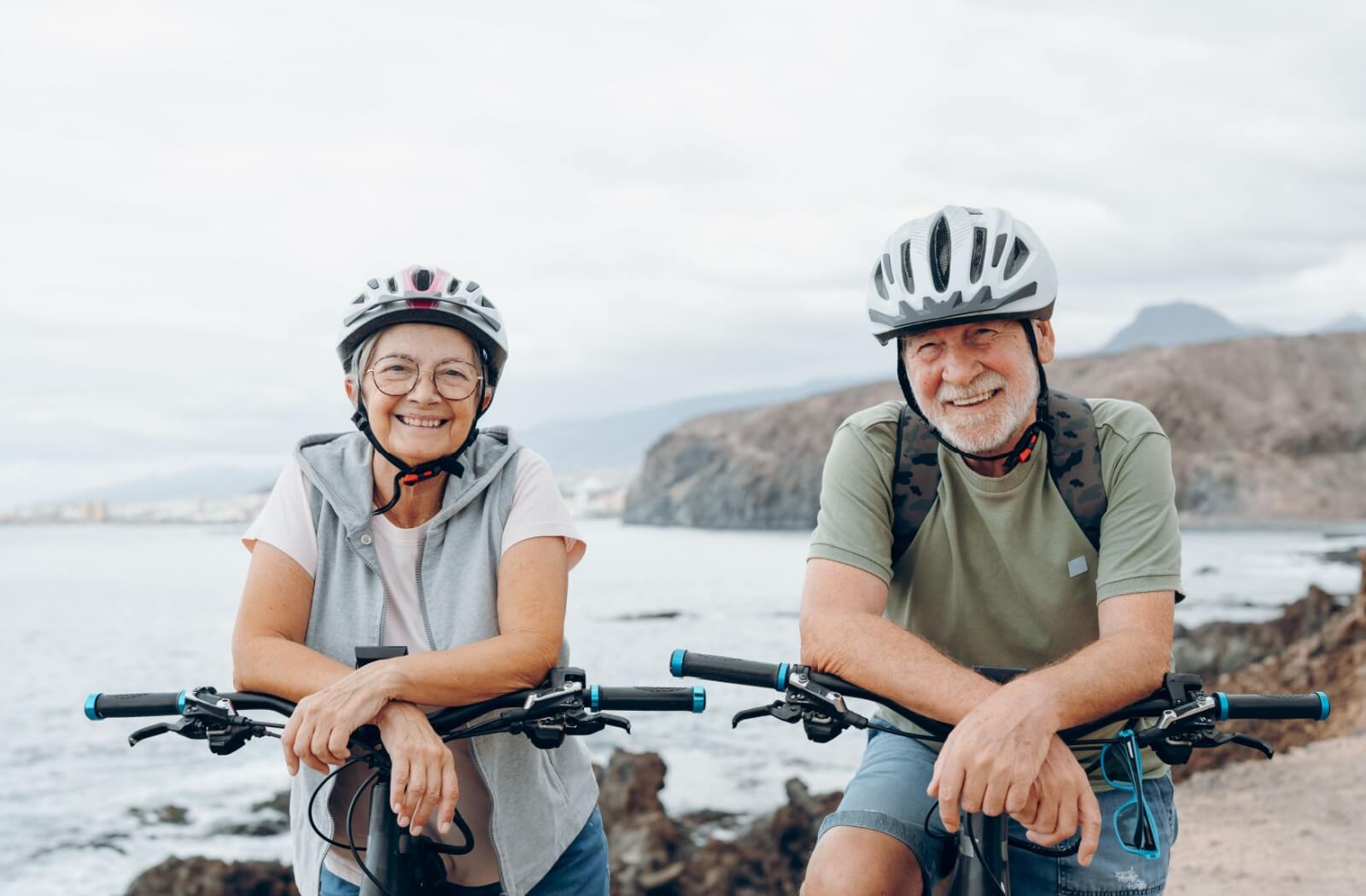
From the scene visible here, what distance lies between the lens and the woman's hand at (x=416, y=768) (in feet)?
9.75

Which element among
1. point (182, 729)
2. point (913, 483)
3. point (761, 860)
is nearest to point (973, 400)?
point (913, 483)

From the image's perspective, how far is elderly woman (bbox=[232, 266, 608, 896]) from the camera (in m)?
3.44

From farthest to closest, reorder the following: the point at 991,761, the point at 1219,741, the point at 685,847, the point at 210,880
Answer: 1. the point at 685,847
2. the point at 210,880
3. the point at 1219,741
4. the point at 991,761

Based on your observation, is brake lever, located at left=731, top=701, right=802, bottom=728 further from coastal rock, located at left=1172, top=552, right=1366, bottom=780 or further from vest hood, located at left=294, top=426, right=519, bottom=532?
coastal rock, located at left=1172, top=552, right=1366, bottom=780

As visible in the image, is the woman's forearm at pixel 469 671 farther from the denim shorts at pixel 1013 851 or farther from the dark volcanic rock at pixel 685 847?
the dark volcanic rock at pixel 685 847

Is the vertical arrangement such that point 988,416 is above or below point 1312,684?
above

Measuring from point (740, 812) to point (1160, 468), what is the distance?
11.8 meters

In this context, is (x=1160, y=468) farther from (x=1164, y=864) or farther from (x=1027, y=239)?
(x=1164, y=864)

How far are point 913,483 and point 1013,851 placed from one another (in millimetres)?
1086

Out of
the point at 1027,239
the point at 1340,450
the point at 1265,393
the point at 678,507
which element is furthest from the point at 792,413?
the point at 1027,239

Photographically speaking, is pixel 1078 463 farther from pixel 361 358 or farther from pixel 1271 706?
pixel 361 358

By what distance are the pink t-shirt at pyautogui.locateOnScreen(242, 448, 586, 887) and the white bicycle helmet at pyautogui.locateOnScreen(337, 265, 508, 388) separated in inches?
18.0

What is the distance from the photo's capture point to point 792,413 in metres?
184

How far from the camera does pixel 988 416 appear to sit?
3.52 metres
